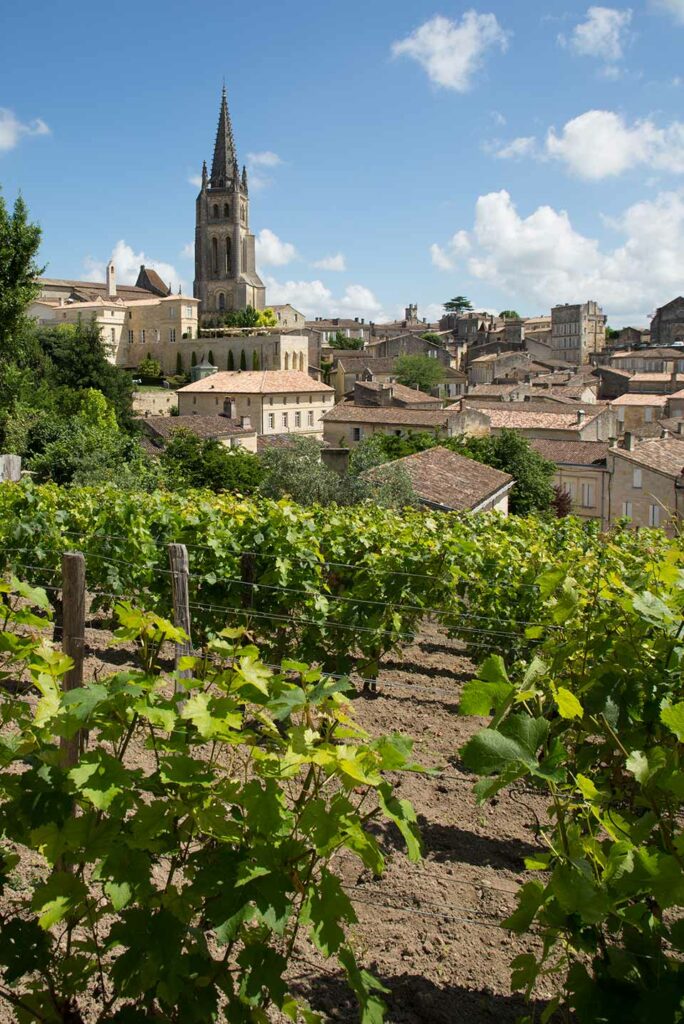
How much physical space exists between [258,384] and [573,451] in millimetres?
26027

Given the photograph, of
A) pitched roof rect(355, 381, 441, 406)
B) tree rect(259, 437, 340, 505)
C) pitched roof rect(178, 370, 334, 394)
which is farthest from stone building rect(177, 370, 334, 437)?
tree rect(259, 437, 340, 505)

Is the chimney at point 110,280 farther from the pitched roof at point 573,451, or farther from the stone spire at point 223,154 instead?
the pitched roof at point 573,451

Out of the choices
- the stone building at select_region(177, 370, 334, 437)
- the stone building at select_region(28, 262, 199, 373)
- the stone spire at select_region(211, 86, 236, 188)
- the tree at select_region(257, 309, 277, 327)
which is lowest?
the stone building at select_region(177, 370, 334, 437)

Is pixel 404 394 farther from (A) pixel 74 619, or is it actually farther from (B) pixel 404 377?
(A) pixel 74 619

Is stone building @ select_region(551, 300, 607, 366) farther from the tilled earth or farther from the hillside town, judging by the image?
the tilled earth

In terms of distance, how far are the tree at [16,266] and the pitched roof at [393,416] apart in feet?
74.3

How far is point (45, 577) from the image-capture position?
10406 millimetres

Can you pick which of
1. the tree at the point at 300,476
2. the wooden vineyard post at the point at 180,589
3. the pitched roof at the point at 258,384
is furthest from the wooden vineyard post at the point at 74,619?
the pitched roof at the point at 258,384

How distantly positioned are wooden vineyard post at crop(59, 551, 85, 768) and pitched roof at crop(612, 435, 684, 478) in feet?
102

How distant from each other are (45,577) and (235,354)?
256 ft

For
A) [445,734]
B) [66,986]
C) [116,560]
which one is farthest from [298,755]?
[116,560]

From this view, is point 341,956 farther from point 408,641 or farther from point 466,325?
point 466,325

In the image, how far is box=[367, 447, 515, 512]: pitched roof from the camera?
75.7 ft

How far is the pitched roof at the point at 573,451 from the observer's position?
3962 centimetres
